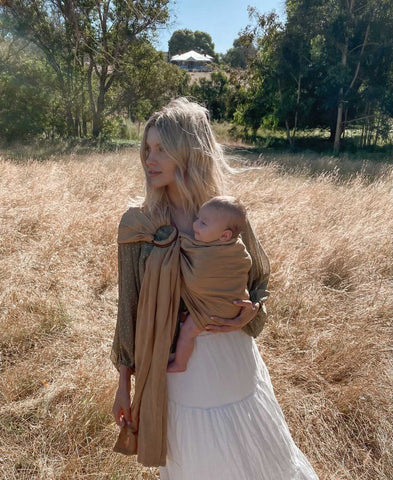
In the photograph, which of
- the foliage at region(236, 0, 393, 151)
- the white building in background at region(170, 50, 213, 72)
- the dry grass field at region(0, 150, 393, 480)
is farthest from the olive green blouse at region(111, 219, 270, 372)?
the white building in background at region(170, 50, 213, 72)

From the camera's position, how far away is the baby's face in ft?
3.89

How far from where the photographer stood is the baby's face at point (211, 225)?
1.19 meters

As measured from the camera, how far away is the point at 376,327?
119 inches

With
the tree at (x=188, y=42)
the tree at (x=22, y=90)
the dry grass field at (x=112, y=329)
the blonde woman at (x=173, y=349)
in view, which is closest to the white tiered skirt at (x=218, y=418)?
the blonde woman at (x=173, y=349)

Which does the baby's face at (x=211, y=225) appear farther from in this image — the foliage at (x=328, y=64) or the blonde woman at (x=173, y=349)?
the foliage at (x=328, y=64)

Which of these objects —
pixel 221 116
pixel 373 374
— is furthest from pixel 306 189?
pixel 221 116

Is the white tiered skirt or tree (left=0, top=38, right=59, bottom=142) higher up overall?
tree (left=0, top=38, right=59, bottom=142)

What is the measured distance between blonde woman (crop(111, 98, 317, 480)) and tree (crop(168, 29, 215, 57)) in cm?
6677

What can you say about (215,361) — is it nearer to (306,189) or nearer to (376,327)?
(376,327)

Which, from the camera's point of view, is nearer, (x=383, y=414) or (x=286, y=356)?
(x=383, y=414)

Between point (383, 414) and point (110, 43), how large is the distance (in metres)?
17.8

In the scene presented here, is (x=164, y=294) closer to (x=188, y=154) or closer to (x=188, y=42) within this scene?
(x=188, y=154)

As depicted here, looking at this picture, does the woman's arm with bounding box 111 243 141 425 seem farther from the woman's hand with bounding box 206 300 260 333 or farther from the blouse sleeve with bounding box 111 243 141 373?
the woman's hand with bounding box 206 300 260 333

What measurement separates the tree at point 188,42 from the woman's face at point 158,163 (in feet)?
219
